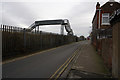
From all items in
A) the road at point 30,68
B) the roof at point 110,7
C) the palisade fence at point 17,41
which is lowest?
the road at point 30,68

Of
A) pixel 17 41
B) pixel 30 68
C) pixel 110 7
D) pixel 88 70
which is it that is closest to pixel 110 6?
pixel 110 7

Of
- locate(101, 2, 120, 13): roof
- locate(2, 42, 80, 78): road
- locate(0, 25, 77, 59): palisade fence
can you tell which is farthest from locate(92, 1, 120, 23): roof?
locate(2, 42, 80, 78): road

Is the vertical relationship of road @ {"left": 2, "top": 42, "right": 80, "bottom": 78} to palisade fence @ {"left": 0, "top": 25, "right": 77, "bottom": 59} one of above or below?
below

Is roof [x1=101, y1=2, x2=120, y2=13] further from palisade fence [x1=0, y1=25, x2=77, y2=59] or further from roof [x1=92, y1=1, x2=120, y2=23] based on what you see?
palisade fence [x1=0, y1=25, x2=77, y2=59]

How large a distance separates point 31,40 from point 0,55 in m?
4.37

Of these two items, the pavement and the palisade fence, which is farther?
the palisade fence

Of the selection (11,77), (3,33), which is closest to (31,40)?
(3,33)

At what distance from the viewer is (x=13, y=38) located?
8.24m

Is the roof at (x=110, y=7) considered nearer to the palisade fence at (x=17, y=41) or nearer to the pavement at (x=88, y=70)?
the pavement at (x=88, y=70)

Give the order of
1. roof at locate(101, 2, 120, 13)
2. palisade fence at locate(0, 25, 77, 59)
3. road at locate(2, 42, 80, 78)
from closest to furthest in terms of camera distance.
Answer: road at locate(2, 42, 80, 78) → palisade fence at locate(0, 25, 77, 59) → roof at locate(101, 2, 120, 13)

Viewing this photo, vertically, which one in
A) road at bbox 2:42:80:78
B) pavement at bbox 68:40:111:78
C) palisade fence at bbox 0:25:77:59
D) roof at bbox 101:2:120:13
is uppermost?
roof at bbox 101:2:120:13

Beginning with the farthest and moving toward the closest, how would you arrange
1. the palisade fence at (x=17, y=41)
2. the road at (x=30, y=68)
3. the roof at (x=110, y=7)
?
the roof at (x=110, y=7)
the palisade fence at (x=17, y=41)
the road at (x=30, y=68)

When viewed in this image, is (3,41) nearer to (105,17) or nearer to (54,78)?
(54,78)

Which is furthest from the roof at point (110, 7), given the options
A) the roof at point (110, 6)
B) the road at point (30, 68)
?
the road at point (30, 68)
